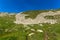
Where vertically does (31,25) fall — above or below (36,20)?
below

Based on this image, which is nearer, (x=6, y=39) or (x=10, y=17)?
(x=6, y=39)

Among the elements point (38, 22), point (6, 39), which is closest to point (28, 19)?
point (38, 22)

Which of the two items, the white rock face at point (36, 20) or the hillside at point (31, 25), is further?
the white rock face at point (36, 20)

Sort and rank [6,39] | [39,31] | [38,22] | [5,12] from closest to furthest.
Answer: [6,39], [39,31], [38,22], [5,12]

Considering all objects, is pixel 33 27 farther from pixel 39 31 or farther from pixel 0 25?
pixel 0 25

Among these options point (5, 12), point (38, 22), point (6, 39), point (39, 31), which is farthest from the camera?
point (5, 12)

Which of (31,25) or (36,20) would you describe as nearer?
(31,25)

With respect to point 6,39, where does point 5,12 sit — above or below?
above

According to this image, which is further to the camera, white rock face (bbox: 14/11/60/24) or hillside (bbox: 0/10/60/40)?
white rock face (bbox: 14/11/60/24)
